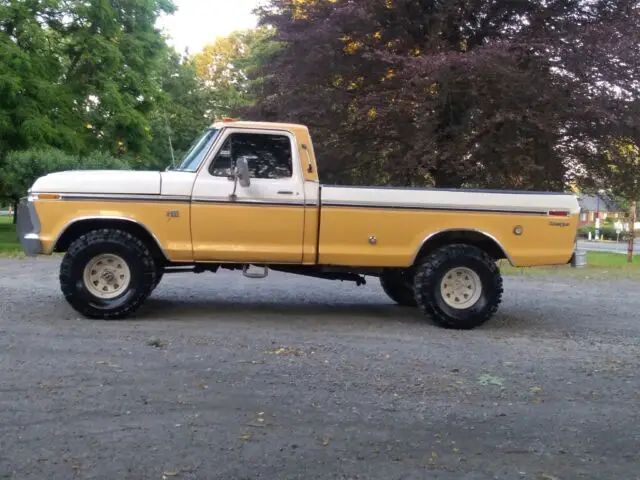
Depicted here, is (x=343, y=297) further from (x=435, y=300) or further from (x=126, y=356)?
(x=126, y=356)

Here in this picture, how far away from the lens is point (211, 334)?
7.00m

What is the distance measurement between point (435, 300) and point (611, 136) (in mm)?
10673

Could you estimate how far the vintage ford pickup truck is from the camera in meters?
7.53

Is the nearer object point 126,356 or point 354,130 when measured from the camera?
point 126,356

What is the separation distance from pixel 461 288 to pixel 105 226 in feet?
13.3

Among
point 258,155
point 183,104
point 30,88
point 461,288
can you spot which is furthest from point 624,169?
point 183,104

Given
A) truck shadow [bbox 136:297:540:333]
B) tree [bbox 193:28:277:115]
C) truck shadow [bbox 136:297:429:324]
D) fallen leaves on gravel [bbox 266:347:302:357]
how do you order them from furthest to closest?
tree [bbox 193:28:277:115] → truck shadow [bbox 136:297:429:324] → truck shadow [bbox 136:297:540:333] → fallen leaves on gravel [bbox 266:347:302:357]

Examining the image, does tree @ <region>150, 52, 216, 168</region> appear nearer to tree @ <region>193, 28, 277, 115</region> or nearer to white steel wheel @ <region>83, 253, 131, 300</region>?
tree @ <region>193, 28, 277, 115</region>

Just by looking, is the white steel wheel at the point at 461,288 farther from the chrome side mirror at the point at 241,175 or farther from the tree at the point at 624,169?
the tree at the point at 624,169

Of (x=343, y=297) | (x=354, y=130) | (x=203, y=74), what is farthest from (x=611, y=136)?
(x=203, y=74)

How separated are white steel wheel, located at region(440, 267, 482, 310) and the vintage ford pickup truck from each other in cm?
1

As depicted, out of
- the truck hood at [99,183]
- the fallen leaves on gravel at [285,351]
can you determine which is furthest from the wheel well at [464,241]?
the truck hood at [99,183]

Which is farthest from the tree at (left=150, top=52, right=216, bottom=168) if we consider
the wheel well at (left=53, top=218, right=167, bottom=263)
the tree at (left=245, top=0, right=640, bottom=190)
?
the wheel well at (left=53, top=218, right=167, bottom=263)

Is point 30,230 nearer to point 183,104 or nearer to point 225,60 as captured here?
point 183,104
